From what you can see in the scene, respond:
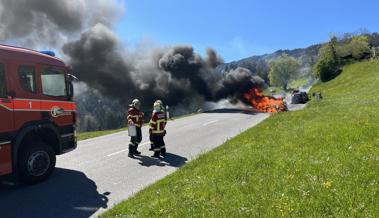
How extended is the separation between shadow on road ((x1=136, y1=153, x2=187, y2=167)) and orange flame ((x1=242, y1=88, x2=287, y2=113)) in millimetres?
18808

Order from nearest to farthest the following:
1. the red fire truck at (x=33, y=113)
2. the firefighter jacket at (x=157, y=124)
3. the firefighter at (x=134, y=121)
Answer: the red fire truck at (x=33, y=113) → the firefighter jacket at (x=157, y=124) → the firefighter at (x=134, y=121)

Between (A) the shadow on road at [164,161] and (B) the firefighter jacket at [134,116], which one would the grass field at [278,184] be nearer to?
(A) the shadow on road at [164,161]

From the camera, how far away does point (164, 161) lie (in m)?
11.1

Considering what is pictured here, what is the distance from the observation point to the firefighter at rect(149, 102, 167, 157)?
11633 millimetres

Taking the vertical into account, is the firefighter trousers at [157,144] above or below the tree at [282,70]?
below

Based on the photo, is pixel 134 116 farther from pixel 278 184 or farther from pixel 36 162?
pixel 278 184

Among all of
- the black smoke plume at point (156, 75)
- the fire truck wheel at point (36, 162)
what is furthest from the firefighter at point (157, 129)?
the black smoke plume at point (156, 75)

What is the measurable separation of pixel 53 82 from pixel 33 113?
1.17 meters

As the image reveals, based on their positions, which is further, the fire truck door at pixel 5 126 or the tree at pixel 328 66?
the tree at pixel 328 66

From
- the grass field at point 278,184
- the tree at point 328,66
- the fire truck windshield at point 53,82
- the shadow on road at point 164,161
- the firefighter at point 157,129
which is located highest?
the tree at point 328,66

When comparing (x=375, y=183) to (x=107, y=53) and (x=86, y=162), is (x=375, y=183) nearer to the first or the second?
(x=86, y=162)

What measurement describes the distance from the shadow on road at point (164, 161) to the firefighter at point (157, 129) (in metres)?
0.33

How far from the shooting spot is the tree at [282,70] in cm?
13150

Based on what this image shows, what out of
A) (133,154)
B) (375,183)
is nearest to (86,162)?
(133,154)
